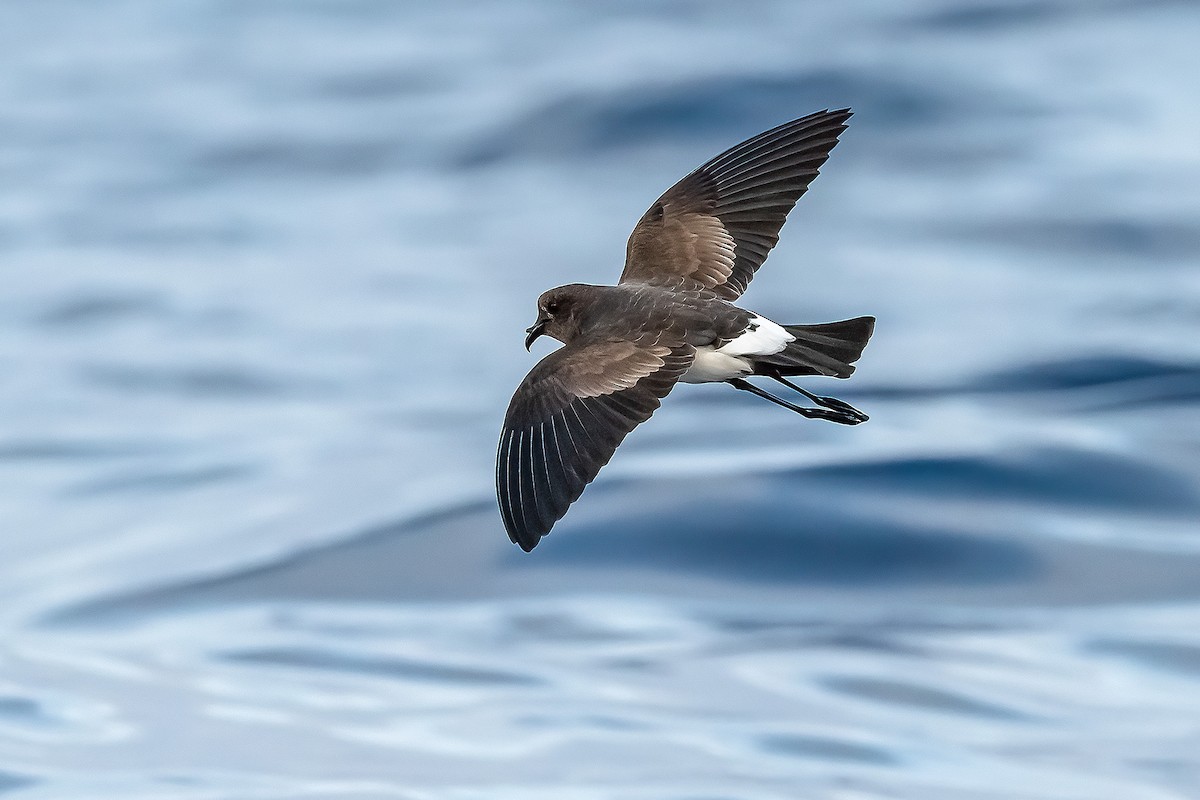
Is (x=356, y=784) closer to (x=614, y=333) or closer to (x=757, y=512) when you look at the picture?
(x=757, y=512)

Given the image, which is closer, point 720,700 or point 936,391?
point 720,700

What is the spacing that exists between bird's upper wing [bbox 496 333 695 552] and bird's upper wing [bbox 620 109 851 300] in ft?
2.96

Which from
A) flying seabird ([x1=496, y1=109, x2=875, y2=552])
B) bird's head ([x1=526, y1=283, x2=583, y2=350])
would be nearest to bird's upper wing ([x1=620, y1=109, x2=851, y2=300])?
flying seabird ([x1=496, y1=109, x2=875, y2=552])

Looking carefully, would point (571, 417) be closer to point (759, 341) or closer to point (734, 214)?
point (759, 341)

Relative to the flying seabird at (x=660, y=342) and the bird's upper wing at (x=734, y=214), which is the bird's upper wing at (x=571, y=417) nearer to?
the flying seabird at (x=660, y=342)

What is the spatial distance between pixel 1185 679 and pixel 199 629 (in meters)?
8.77

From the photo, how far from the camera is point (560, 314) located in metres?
6.62

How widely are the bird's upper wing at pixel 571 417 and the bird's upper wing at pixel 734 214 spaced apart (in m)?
0.90

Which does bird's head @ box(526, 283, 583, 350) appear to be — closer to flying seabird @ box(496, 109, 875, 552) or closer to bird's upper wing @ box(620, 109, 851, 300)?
flying seabird @ box(496, 109, 875, 552)

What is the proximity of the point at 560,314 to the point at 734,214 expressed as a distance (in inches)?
37.2

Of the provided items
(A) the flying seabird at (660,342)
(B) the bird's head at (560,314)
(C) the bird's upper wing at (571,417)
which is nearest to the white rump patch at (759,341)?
(A) the flying seabird at (660,342)

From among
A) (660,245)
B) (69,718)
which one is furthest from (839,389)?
(660,245)

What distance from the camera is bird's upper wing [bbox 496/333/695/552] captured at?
5.72 meters

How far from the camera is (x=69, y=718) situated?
17062 millimetres
